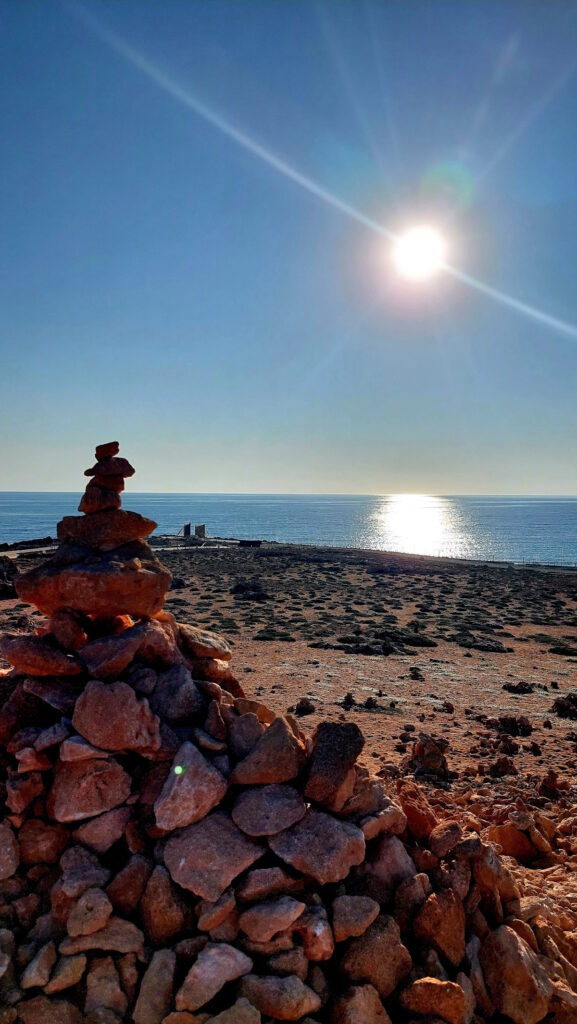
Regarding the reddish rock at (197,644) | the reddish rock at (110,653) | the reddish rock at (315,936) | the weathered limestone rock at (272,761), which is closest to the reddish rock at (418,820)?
the weathered limestone rock at (272,761)

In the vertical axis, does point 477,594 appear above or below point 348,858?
below

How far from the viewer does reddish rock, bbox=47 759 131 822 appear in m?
5.85

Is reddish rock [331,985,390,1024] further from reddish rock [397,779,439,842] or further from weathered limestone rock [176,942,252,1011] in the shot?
reddish rock [397,779,439,842]

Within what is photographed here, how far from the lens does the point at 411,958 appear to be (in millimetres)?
5312

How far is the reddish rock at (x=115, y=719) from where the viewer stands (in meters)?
6.23

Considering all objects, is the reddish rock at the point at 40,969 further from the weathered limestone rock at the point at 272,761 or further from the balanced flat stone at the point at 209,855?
the weathered limestone rock at the point at 272,761

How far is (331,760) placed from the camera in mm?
6234

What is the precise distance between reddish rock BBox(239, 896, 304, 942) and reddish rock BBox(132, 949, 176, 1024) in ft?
2.28

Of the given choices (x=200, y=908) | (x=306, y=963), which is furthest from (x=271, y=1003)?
(x=200, y=908)

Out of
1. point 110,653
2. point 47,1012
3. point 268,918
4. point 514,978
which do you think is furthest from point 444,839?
point 110,653

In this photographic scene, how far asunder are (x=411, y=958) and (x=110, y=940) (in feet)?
9.28

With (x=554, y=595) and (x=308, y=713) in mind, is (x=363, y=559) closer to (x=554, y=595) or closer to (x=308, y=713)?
(x=554, y=595)

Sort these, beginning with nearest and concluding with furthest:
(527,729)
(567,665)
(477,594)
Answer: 1. (527,729)
2. (567,665)
3. (477,594)

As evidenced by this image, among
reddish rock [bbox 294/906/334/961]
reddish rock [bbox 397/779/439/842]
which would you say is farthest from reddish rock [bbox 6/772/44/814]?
reddish rock [bbox 397/779/439/842]
